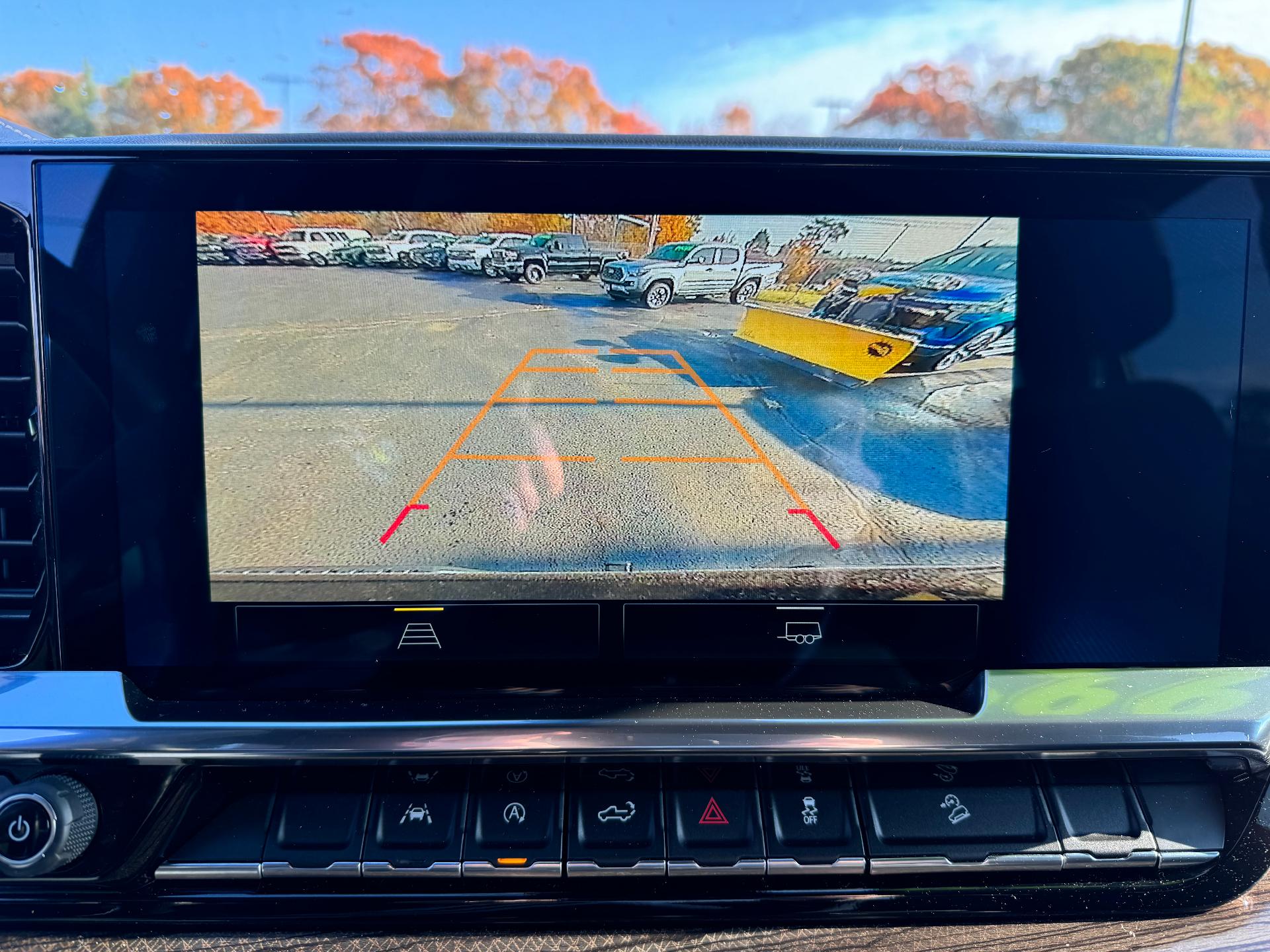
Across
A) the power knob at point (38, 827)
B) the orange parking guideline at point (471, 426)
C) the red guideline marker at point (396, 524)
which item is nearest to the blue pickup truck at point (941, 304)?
the orange parking guideline at point (471, 426)

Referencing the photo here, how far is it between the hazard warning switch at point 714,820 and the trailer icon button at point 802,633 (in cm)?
24

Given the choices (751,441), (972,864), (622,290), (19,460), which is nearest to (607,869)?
(972,864)

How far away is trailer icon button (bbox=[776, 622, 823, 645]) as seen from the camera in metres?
1.47

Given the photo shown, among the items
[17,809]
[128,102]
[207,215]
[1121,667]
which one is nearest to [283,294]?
[207,215]

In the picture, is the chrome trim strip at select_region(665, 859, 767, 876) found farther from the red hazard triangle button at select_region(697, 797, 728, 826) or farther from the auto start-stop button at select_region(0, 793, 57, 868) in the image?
the auto start-stop button at select_region(0, 793, 57, 868)

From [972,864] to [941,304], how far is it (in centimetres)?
100

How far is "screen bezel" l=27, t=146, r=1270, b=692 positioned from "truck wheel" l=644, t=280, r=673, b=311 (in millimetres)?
137

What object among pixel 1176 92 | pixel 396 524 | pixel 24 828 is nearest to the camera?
pixel 24 828

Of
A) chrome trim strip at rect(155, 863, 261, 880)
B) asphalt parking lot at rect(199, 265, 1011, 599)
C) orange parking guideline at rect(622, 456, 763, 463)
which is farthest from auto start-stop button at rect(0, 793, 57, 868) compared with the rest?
orange parking guideline at rect(622, 456, 763, 463)

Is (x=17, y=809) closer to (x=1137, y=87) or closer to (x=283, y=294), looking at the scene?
(x=283, y=294)

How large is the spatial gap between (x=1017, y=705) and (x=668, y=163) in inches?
45.2

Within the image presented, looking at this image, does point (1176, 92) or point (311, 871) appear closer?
point (311, 871)

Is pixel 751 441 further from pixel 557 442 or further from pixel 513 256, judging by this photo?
pixel 513 256

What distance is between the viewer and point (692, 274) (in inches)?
55.9
